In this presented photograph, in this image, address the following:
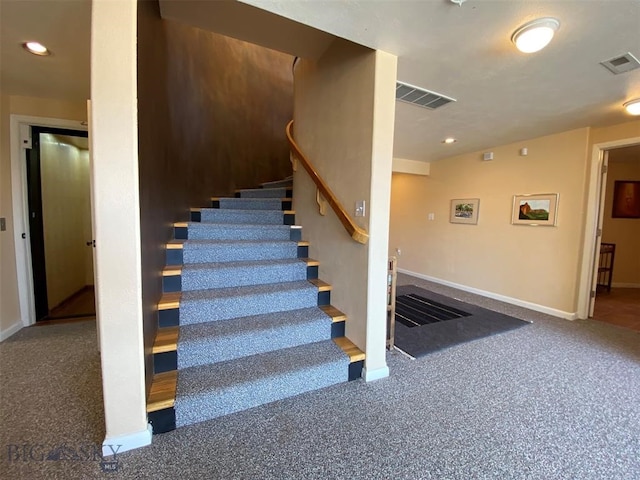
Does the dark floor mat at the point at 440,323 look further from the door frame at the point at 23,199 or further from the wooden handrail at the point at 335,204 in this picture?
the door frame at the point at 23,199

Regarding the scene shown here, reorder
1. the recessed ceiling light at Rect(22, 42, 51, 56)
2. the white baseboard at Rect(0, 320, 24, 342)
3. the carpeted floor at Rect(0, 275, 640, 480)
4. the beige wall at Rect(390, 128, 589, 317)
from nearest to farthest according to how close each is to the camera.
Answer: the carpeted floor at Rect(0, 275, 640, 480) → the recessed ceiling light at Rect(22, 42, 51, 56) → the white baseboard at Rect(0, 320, 24, 342) → the beige wall at Rect(390, 128, 589, 317)

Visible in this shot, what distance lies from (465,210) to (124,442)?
503 cm

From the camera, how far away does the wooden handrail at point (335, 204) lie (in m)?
1.99

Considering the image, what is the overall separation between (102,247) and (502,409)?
2483mm

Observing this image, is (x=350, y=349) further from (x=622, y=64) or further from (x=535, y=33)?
(x=622, y=64)

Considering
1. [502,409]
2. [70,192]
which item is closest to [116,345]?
[502,409]

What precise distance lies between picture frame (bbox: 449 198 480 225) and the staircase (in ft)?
10.5

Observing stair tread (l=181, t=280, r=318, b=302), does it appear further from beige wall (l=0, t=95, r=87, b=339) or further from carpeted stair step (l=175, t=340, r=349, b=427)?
beige wall (l=0, t=95, r=87, b=339)

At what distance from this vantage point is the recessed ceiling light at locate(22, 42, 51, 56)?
192 centimetres

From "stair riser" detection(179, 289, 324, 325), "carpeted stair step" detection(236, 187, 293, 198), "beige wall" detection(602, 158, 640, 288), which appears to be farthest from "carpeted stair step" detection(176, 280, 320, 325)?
"beige wall" detection(602, 158, 640, 288)

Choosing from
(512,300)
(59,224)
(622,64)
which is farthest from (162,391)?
(512,300)

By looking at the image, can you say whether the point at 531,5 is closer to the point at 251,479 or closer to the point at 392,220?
the point at 251,479

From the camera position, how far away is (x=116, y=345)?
1365 mm

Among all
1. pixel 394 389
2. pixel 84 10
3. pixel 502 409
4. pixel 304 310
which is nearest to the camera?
pixel 84 10
